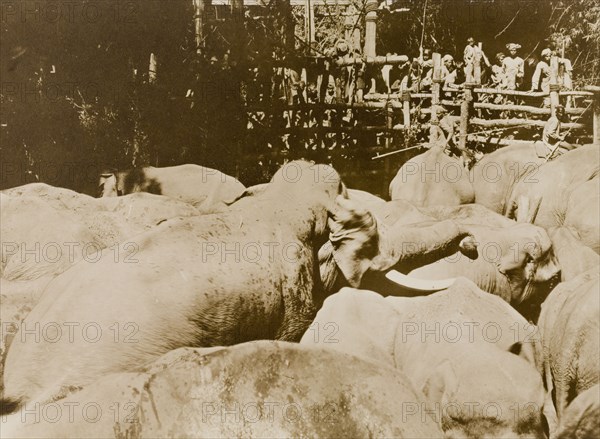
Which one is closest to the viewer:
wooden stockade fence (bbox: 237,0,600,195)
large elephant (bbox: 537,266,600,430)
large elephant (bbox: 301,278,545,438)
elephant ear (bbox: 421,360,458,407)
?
large elephant (bbox: 301,278,545,438)

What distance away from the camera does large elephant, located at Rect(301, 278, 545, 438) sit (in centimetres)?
375

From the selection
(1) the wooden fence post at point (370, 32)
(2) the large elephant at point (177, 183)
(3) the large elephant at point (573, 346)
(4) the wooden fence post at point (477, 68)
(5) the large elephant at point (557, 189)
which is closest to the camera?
(3) the large elephant at point (573, 346)

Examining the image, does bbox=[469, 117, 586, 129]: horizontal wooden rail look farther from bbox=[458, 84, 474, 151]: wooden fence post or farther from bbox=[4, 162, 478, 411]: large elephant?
bbox=[4, 162, 478, 411]: large elephant

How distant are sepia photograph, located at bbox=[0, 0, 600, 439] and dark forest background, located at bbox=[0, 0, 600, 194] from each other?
0.03 metres

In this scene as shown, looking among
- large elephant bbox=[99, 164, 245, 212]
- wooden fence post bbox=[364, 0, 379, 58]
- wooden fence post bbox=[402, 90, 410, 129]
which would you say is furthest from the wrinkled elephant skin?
wooden fence post bbox=[364, 0, 379, 58]

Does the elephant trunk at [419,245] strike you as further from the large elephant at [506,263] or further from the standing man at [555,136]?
the standing man at [555,136]

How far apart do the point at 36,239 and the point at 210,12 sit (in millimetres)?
5216

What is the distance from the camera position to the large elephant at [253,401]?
324 cm

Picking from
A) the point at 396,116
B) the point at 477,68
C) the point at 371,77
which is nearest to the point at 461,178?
the point at 396,116

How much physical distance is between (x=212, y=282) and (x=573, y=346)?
1.98 metres

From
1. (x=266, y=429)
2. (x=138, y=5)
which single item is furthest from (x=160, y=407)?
(x=138, y=5)

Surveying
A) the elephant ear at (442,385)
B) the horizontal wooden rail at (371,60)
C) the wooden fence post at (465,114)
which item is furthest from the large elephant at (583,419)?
the horizontal wooden rail at (371,60)

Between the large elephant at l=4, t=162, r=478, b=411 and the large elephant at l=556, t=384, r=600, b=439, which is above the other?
the large elephant at l=4, t=162, r=478, b=411

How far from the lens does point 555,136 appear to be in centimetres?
1012
